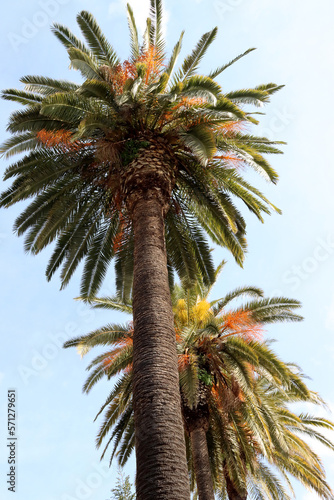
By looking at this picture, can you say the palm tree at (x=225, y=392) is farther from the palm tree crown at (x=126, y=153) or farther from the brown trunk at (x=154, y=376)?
the brown trunk at (x=154, y=376)

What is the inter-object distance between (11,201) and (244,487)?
10694mm

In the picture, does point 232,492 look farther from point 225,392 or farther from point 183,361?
point 183,361

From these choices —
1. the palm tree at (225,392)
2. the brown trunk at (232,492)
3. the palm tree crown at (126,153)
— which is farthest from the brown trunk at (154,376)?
the brown trunk at (232,492)

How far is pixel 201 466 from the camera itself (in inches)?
509

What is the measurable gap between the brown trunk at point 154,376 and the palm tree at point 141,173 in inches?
0.8

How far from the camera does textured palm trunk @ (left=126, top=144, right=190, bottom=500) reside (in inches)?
221

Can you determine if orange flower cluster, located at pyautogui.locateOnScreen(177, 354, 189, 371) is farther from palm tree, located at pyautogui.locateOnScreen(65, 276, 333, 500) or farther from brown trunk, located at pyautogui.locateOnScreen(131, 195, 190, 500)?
brown trunk, located at pyautogui.locateOnScreen(131, 195, 190, 500)

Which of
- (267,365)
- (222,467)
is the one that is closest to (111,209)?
(267,365)

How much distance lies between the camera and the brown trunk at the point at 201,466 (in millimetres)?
12664

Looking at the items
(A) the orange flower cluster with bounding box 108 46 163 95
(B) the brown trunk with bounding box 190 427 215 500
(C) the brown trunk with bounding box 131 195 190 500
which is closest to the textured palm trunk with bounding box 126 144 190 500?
(C) the brown trunk with bounding box 131 195 190 500

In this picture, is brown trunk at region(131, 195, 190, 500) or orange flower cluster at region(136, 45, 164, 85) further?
orange flower cluster at region(136, 45, 164, 85)

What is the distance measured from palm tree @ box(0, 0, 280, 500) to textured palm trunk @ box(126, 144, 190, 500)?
0.9 inches

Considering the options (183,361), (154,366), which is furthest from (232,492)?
(154,366)

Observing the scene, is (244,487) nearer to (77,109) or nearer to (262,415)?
(262,415)
